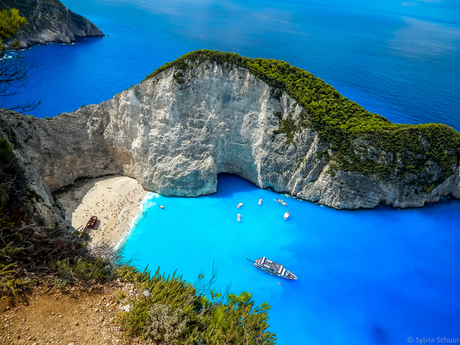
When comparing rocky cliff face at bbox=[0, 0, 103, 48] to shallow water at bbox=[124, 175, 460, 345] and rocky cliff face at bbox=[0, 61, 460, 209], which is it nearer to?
rocky cliff face at bbox=[0, 61, 460, 209]

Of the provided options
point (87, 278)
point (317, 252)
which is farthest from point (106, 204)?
point (317, 252)

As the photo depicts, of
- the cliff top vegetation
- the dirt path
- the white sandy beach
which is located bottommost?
the white sandy beach

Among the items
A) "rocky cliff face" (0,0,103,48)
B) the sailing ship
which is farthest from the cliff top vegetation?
"rocky cliff face" (0,0,103,48)

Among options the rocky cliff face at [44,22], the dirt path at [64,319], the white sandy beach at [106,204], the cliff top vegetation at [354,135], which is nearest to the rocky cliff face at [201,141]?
the cliff top vegetation at [354,135]

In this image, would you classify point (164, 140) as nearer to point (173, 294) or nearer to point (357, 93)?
point (173, 294)

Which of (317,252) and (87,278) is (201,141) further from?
(87,278)

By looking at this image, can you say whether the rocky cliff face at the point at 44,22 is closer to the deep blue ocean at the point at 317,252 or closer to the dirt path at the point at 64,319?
the deep blue ocean at the point at 317,252

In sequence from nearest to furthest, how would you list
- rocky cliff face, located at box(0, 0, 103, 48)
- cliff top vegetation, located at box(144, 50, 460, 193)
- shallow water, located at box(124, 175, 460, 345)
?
shallow water, located at box(124, 175, 460, 345), cliff top vegetation, located at box(144, 50, 460, 193), rocky cliff face, located at box(0, 0, 103, 48)
